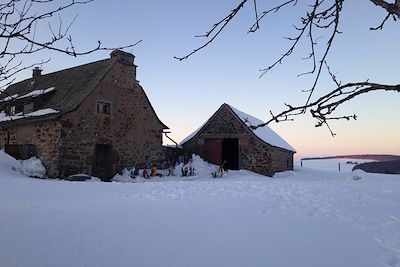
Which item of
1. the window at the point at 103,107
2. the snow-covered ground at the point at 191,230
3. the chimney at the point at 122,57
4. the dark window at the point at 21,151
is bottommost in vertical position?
the snow-covered ground at the point at 191,230

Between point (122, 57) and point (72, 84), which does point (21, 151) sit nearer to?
point (72, 84)

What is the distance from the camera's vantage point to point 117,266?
11.9 feet

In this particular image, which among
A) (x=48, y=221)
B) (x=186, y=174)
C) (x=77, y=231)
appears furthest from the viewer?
(x=186, y=174)

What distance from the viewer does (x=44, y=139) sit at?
576 inches

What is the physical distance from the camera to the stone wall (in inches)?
555

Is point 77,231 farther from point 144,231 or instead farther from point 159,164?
point 159,164

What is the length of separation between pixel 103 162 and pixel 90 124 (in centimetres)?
195

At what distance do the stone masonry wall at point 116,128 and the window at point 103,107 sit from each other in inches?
6.2

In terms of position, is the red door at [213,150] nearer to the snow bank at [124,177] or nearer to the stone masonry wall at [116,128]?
the stone masonry wall at [116,128]

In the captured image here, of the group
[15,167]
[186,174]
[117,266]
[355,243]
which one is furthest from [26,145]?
[355,243]

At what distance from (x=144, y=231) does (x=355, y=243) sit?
10.1 feet

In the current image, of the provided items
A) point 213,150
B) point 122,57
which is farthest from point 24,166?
point 213,150

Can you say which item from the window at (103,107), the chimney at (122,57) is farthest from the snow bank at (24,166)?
the chimney at (122,57)

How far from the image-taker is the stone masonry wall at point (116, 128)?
A: 574 inches
